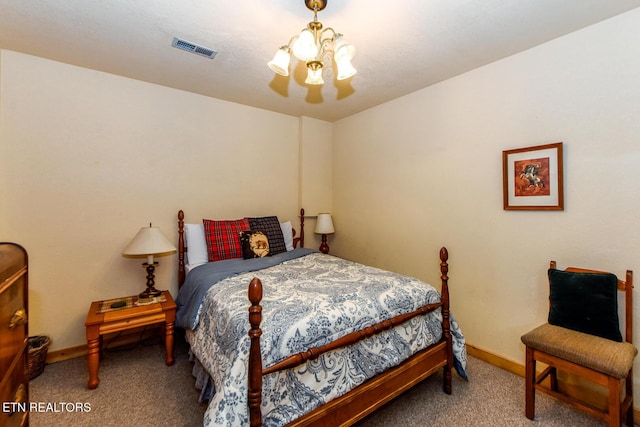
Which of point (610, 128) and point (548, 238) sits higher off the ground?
point (610, 128)

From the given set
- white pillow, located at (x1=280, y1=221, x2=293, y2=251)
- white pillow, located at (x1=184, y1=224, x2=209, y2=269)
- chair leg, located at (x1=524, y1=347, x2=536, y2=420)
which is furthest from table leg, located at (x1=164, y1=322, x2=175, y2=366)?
chair leg, located at (x1=524, y1=347, x2=536, y2=420)

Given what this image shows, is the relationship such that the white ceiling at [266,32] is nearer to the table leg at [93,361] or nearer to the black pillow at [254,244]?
the black pillow at [254,244]

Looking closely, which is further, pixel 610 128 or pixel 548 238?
pixel 548 238

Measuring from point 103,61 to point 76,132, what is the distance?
25.6 inches

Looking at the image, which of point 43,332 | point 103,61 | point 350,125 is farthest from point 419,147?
point 43,332

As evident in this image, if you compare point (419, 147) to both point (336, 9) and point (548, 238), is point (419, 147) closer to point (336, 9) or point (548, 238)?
point (548, 238)

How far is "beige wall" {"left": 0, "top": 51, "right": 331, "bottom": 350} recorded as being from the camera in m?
2.32

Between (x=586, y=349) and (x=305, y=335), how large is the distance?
1593mm

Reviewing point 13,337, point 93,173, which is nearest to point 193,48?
point 93,173

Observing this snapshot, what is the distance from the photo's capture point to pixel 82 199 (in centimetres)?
253

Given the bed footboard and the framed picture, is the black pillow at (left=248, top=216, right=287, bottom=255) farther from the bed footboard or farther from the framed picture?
the framed picture

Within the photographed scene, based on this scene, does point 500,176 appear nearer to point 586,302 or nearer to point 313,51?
point 586,302

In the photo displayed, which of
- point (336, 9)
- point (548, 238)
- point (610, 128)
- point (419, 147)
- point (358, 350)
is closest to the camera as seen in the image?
point (358, 350)

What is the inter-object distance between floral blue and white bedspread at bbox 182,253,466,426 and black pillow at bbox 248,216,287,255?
804 mm
